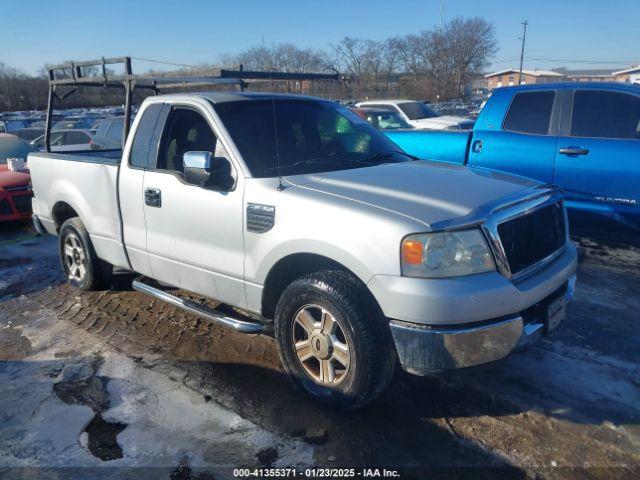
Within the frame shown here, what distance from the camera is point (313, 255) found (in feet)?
10.5

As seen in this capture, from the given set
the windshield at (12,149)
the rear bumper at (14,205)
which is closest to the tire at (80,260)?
the rear bumper at (14,205)

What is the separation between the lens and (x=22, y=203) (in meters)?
8.47

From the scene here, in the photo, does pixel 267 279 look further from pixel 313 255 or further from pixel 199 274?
pixel 199 274

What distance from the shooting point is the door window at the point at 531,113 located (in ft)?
20.0

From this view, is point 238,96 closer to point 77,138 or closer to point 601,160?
point 601,160

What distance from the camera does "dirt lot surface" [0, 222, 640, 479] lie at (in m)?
2.84

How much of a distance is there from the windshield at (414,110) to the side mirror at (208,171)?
12.2 metres

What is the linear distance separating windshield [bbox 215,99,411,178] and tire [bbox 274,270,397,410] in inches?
35.9

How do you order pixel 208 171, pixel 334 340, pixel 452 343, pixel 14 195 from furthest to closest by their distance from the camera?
pixel 14 195 < pixel 208 171 < pixel 334 340 < pixel 452 343

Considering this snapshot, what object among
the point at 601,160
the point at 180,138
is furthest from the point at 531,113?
the point at 180,138

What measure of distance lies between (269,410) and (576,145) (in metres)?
4.42

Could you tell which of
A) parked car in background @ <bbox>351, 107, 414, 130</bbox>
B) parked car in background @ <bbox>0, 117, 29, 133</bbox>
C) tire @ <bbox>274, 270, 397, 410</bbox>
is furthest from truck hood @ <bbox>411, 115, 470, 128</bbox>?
parked car in background @ <bbox>0, 117, 29, 133</bbox>

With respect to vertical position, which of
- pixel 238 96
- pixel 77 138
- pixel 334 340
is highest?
pixel 238 96

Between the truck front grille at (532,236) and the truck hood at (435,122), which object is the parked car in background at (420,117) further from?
the truck front grille at (532,236)
